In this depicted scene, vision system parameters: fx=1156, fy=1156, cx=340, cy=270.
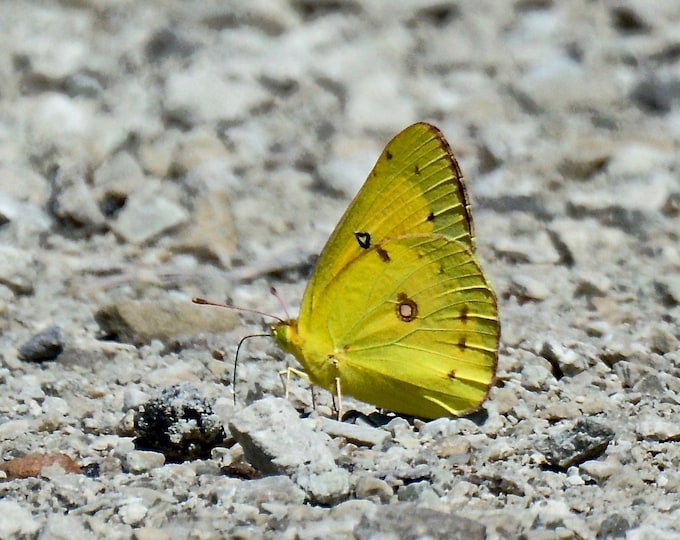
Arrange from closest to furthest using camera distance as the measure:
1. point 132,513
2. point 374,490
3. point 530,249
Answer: point 132,513, point 374,490, point 530,249

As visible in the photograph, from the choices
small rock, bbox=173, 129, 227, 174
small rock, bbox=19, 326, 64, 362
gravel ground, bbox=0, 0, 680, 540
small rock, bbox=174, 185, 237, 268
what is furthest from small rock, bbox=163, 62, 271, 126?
small rock, bbox=19, 326, 64, 362

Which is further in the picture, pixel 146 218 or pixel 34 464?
pixel 146 218

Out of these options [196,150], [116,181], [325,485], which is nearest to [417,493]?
[325,485]

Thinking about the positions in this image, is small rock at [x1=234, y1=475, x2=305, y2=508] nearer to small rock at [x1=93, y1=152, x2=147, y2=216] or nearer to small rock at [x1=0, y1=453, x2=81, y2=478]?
small rock at [x1=0, y1=453, x2=81, y2=478]

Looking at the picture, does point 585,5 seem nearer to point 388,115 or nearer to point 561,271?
point 388,115

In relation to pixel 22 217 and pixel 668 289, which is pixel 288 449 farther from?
pixel 22 217

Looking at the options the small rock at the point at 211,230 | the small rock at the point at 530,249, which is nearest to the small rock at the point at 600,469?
the small rock at the point at 530,249

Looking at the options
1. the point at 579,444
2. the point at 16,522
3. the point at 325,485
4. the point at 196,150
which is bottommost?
the point at 16,522
